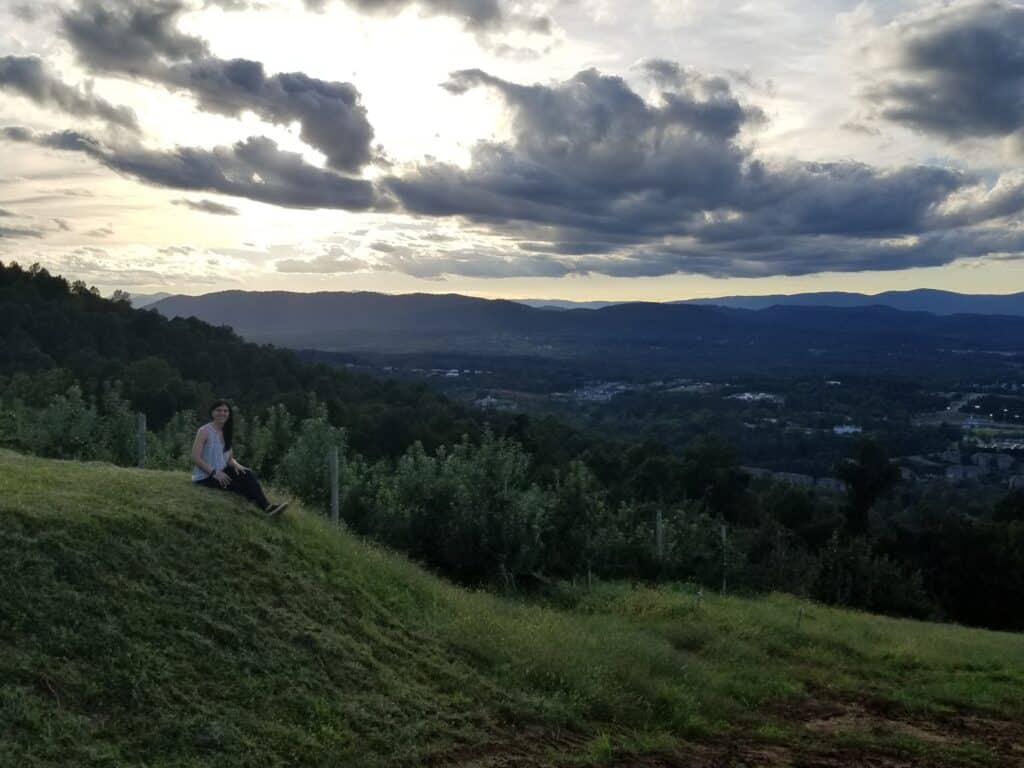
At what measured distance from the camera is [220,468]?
36.1 feet

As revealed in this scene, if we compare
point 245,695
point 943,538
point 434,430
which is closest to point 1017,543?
point 943,538

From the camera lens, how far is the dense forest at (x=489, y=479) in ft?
51.3

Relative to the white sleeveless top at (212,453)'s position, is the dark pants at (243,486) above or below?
below

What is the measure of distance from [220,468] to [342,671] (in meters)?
4.05

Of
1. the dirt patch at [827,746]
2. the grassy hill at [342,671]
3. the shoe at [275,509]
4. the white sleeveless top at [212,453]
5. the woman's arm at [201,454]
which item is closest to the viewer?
the grassy hill at [342,671]

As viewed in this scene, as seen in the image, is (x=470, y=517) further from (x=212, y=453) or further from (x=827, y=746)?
(x=827, y=746)

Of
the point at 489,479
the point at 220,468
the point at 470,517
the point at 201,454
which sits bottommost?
the point at 470,517

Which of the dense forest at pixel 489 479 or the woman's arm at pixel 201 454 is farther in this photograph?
the dense forest at pixel 489 479

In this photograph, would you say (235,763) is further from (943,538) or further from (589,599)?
(943,538)

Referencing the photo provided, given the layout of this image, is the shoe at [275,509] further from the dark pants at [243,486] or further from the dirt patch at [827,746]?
the dirt patch at [827,746]

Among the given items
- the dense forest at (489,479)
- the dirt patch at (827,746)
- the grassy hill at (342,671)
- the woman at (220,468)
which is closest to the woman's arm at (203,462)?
the woman at (220,468)

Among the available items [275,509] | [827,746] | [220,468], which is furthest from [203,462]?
[827,746]

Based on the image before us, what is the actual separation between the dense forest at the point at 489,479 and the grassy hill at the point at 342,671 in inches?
109

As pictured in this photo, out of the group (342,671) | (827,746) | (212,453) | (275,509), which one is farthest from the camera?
(212,453)
